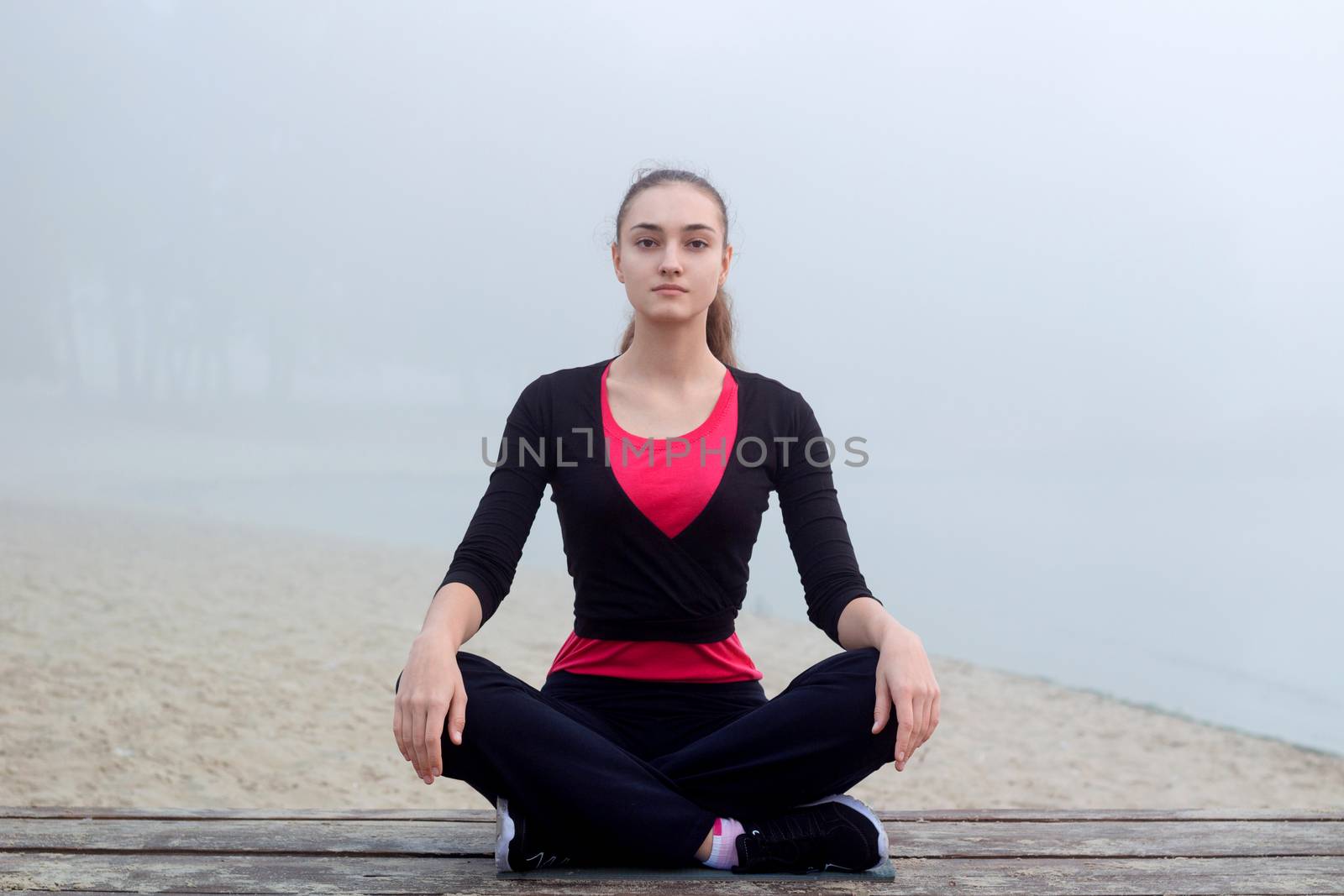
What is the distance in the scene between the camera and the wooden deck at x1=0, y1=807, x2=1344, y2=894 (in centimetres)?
183

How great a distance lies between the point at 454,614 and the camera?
1.83 meters

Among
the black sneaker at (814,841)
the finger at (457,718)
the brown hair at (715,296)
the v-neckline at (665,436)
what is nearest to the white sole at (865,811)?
the black sneaker at (814,841)

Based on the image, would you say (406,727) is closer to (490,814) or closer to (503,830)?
(503,830)

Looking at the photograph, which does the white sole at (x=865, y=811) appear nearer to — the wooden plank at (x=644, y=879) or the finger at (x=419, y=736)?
the wooden plank at (x=644, y=879)

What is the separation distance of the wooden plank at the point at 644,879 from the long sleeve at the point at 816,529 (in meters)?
0.46

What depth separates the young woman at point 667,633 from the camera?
1.79 metres

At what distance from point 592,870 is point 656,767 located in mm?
204

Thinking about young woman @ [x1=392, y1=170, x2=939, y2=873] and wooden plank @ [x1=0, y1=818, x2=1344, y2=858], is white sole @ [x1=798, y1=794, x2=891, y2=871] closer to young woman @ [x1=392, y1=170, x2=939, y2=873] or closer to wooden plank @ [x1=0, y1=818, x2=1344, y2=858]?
young woman @ [x1=392, y1=170, x2=939, y2=873]

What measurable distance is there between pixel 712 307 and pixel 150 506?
24.0 meters

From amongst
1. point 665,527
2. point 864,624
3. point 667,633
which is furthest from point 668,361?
point 864,624

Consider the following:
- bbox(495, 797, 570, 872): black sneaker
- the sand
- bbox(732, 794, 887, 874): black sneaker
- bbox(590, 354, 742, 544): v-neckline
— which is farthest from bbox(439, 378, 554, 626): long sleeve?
the sand

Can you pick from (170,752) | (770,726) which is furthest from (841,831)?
(170,752)

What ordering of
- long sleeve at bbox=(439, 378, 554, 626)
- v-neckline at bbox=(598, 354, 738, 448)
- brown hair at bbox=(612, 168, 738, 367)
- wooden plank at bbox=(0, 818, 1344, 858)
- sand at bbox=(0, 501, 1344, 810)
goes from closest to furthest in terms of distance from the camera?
long sleeve at bbox=(439, 378, 554, 626) < wooden plank at bbox=(0, 818, 1344, 858) < v-neckline at bbox=(598, 354, 738, 448) < brown hair at bbox=(612, 168, 738, 367) < sand at bbox=(0, 501, 1344, 810)

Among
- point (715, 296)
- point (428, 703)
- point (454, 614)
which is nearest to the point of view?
point (428, 703)
